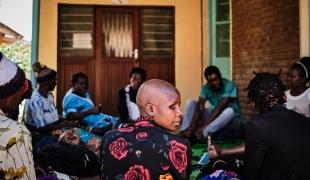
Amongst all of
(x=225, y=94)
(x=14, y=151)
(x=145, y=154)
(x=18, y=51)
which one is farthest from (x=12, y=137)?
(x=18, y=51)

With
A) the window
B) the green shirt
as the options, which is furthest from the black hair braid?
the window

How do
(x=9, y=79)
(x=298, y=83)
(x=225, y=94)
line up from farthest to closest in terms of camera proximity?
(x=225, y=94) < (x=298, y=83) < (x=9, y=79)

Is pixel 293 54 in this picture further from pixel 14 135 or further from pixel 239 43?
pixel 14 135

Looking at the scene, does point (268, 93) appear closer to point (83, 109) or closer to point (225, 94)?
point (83, 109)

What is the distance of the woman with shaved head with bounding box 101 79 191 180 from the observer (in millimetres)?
2279

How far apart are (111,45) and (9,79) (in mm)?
7238

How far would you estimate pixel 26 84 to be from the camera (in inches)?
103

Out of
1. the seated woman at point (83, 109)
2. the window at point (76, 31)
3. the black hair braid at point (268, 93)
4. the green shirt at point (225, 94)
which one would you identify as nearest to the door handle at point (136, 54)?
the window at point (76, 31)

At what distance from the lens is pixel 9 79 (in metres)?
2.44

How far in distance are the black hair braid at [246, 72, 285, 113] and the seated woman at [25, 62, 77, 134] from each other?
9.06 ft

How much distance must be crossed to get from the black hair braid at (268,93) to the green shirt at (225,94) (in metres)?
4.71

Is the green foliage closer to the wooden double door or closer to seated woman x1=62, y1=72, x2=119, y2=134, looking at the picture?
the wooden double door

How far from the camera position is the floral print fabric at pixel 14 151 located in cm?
227

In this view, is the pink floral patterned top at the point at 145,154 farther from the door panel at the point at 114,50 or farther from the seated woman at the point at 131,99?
the door panel at the point at 114,50
